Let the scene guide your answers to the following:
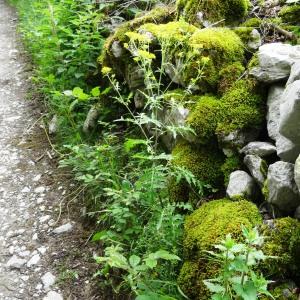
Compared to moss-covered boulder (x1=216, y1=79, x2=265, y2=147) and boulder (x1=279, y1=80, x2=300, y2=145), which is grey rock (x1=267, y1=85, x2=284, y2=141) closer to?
moss-covered boulder (x1=216, y1=79, x2=265, y2=147)

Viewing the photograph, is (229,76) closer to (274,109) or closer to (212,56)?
(212,56)

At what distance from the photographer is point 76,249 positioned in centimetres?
375

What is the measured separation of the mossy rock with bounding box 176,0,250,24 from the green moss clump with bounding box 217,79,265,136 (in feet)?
3.43

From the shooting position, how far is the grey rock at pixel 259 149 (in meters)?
2.77

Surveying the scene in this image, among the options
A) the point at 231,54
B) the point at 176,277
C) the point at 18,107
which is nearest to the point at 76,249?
the point at 176,277

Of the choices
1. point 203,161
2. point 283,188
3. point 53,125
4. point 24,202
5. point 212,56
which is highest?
point 212,56

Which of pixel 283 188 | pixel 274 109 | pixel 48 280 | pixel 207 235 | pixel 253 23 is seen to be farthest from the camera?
pixel 253 23

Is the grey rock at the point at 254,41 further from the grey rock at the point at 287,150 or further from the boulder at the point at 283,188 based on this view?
the boulder at the point at 283,188

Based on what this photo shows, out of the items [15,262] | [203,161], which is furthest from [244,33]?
[15,262]

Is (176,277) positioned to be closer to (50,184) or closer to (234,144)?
(234,144)

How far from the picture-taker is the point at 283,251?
89.4 inches

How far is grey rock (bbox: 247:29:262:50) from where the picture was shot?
3.58m

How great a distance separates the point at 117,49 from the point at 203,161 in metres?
1.98

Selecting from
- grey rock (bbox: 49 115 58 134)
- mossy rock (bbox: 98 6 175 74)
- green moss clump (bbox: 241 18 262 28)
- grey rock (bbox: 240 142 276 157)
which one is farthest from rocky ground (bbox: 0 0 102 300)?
green moss clump (bbox: 241 18 262 28)
